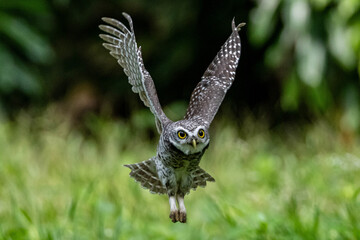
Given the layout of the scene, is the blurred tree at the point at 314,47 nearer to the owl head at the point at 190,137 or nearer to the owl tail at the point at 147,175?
the owl tail at the point at 147,175

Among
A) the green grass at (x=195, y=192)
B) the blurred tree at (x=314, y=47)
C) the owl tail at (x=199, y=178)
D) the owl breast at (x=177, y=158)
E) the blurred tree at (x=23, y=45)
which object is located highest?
the blurred tree at (x=23, y=45)

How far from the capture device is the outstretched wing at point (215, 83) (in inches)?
53.6

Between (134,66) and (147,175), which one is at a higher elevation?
(134,66)

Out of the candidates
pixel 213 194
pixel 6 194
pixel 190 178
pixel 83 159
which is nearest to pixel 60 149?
pixel 83 159

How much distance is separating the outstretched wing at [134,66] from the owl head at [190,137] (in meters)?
0.07

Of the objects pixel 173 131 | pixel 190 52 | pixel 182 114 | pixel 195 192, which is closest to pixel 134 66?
pixel 173 131

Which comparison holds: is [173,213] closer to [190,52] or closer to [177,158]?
[177,158]

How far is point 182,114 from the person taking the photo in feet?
20.5

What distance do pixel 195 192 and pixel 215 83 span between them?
9.87 feet

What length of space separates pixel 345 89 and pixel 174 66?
6.62 ft

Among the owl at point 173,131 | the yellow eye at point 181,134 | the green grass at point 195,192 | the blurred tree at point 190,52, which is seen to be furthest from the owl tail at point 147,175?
the blurred tree at point 190,52

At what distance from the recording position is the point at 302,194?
364 cm

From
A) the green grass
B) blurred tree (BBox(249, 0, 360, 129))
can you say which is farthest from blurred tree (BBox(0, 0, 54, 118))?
blurred tree (BBox(249, 0, 360, 129))

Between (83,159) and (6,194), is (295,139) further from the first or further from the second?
(6,194)
